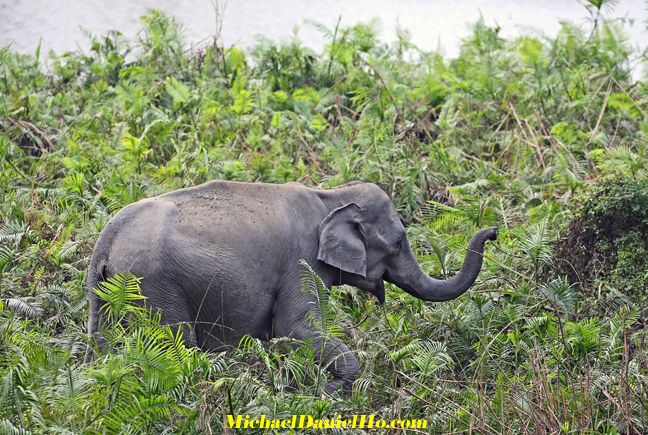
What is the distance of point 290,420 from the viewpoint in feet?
18.6

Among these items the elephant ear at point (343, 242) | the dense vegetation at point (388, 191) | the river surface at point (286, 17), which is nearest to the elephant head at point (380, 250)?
the elephant ear at point (343, 242)

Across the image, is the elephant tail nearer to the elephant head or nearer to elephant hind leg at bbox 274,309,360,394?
elephant hind leg at bbox 274,309,360,394

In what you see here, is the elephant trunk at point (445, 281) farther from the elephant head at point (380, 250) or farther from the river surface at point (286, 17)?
the river surface at point (286, 17)

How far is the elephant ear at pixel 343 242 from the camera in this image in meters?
6.64

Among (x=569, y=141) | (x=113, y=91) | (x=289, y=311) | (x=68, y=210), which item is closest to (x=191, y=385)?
(x=289, y=311)

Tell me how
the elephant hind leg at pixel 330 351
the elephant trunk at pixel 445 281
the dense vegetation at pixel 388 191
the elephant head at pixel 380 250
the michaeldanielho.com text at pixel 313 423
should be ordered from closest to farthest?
the michaeldanielho.com text at pixel 313 423 → the dense vegetation at pixel 388 191 → the elephant hind leg at pixel 330 351 → the elephant head at pixel 380 250 → the elephant trunk at pixel 445 281

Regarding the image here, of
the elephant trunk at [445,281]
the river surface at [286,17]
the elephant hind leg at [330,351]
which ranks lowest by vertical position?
the elephant hind leg at [330,351]

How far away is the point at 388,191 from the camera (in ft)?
29.9

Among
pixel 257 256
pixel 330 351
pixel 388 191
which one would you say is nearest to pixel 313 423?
pixel 330 351

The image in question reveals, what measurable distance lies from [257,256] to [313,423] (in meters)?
1.07

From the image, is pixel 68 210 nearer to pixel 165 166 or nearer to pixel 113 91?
pixel 165 166

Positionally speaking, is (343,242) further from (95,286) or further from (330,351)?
(95,286)

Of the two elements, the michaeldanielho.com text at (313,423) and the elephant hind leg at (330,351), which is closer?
the michaeldanielho.com text at (313,423)

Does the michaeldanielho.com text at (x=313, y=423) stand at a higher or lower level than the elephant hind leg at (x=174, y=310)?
lower
